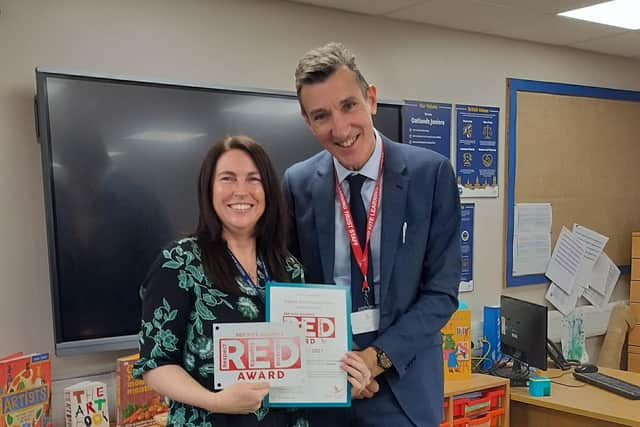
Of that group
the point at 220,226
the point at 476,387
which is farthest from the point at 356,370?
the point at 476,387

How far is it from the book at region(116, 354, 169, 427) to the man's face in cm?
129

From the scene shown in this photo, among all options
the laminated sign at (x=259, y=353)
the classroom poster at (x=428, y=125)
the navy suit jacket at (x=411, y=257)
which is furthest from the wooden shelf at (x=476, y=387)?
the laminated sign at (x=259, y=353)

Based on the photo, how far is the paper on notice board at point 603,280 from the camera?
13.9 feet

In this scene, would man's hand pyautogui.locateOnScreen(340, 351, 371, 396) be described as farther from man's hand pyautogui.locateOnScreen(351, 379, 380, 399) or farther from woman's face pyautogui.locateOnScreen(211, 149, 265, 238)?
woman's face pyautogui.locateOnScreen(211, 149, 265, 238)

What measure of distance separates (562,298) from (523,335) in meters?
1.01

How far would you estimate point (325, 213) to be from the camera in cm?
158

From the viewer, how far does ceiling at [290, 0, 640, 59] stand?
3.05m

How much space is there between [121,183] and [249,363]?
1305 millimetres

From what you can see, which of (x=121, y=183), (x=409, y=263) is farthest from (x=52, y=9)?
(x=409, y=263)

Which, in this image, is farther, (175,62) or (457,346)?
(457,346)

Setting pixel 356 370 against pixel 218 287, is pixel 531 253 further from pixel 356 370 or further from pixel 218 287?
pixel 218 287

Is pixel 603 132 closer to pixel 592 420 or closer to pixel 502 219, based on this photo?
pixel 502 219

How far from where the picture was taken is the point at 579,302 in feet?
13.8

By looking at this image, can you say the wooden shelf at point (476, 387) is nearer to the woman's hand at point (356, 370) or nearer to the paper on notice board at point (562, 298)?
the paper on notice board at point (562, 298)
